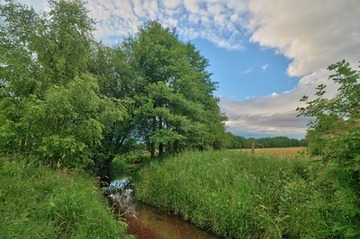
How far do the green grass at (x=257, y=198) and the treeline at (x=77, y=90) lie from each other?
3977 mm

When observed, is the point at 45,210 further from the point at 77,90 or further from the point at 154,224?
the point at 77,90

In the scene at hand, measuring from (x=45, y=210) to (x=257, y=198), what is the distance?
562 centimetres

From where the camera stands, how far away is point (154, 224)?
29.9ft

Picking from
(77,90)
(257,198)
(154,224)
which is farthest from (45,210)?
(257,198)

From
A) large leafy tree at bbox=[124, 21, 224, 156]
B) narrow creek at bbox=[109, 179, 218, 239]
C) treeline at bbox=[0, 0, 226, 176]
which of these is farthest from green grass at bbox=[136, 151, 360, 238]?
large leafy tree at bbox=[124, 21, 224, 156]

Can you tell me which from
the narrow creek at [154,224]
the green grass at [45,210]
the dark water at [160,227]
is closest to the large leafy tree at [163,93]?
the narrow creek at [154,224]

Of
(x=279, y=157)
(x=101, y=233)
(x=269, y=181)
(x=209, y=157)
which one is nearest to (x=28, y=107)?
(x=101, y=233)

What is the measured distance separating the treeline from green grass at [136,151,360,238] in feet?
13.0

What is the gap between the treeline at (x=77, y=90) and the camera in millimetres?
9211

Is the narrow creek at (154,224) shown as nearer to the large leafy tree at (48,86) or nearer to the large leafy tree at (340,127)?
the large leafy tree at (48,86)

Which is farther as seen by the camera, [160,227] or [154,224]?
[154,224]

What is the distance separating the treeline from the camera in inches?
363

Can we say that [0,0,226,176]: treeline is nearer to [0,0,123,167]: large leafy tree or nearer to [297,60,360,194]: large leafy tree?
[0,0,123,167]: large leafy tree

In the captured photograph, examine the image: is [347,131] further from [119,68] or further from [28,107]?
[119,68]
